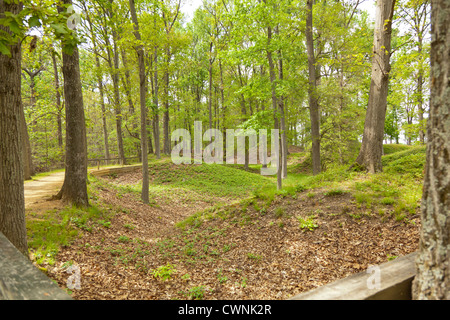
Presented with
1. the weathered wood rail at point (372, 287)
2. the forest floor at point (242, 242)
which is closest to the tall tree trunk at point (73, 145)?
the forest floor at point (242, 242)

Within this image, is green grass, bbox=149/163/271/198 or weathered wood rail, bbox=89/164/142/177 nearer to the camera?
weathered wood rail, bbox=89/164/142/177

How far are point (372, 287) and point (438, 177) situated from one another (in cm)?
86

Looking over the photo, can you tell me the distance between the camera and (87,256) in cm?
453

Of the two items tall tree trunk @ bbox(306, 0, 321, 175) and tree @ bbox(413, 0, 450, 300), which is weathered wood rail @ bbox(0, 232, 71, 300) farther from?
tall tree trunk @ bbox(306, 0, 321, 175)

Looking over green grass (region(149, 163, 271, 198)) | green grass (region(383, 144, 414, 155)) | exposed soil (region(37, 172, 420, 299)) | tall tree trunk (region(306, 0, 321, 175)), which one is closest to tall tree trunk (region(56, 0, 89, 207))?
exposed soil (region(37, 172, 420, 299))

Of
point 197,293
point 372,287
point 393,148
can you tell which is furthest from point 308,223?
point 393,148

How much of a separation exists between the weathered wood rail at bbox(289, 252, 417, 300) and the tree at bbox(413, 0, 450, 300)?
80mm

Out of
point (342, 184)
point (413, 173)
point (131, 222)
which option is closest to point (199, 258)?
point (131, 222)

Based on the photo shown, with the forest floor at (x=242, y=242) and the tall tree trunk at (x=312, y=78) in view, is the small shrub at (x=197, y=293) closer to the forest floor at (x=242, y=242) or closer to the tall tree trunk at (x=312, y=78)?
the forest floor at (x=242, y=242)

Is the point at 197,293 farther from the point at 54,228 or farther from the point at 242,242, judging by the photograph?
the point at 54,228

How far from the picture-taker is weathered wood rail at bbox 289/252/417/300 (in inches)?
56.1

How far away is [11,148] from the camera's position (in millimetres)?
3289

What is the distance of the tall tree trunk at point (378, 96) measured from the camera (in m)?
6.35
